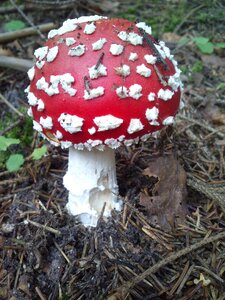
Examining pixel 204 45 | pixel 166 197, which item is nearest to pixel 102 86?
pixel 166 197

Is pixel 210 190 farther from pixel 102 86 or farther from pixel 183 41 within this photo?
pixel 183 41

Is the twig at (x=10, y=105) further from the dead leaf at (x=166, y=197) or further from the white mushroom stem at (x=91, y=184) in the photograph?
the dead leaf at (x=166, y=197)

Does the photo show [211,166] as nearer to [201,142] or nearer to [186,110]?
[201,142]


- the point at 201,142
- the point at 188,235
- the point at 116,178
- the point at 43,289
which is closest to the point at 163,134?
the point at 201,142

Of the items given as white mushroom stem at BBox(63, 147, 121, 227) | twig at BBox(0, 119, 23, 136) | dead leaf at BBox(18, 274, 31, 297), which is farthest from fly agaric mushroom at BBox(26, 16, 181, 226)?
twig at BBox(0, 119, 23, 136)

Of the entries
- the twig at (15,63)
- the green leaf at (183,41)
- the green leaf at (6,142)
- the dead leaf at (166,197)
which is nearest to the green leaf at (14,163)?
the green leaf at (6,142)

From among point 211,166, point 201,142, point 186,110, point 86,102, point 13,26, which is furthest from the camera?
point 13,26
